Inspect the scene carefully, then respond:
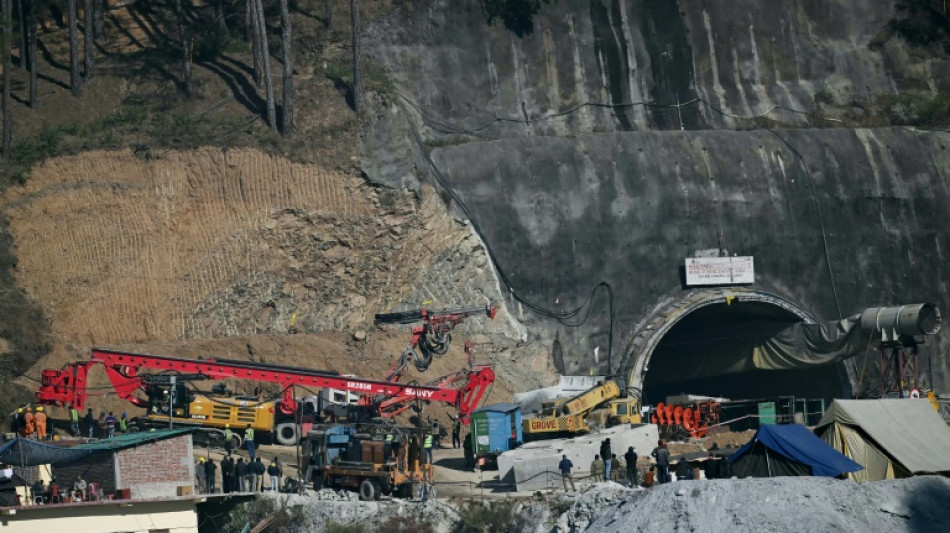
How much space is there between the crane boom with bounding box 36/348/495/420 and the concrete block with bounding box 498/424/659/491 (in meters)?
5.90

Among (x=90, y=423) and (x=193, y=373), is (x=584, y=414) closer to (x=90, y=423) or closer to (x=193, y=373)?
(x=193, y=373)

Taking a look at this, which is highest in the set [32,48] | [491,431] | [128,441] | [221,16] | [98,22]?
[221,16]

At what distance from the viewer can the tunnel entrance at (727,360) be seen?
72.9m

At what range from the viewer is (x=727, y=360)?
3004 inches

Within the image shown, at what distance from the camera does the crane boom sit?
2203 inches

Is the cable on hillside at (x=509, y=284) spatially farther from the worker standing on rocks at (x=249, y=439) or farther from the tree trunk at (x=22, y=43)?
the tree trunk at (x=22, y=43)

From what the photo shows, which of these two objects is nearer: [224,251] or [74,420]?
[74,420]

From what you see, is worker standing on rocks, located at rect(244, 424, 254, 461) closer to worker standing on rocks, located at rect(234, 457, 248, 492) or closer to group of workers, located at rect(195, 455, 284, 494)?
group of workers, located at rect(195, 455, 284, 494)

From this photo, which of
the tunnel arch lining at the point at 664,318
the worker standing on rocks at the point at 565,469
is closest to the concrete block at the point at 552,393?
the tunnel arch lining at the point at 664,318

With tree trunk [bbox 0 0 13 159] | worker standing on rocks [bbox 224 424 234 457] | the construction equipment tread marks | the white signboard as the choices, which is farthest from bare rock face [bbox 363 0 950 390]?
the construction equipment tread marks

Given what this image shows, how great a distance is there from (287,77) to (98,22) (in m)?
12.5

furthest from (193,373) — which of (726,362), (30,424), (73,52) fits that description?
(726,362)

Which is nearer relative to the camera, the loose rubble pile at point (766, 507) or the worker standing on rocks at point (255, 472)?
the loose rubble pile at point (766, 507)

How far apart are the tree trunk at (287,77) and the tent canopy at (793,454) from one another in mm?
28966
